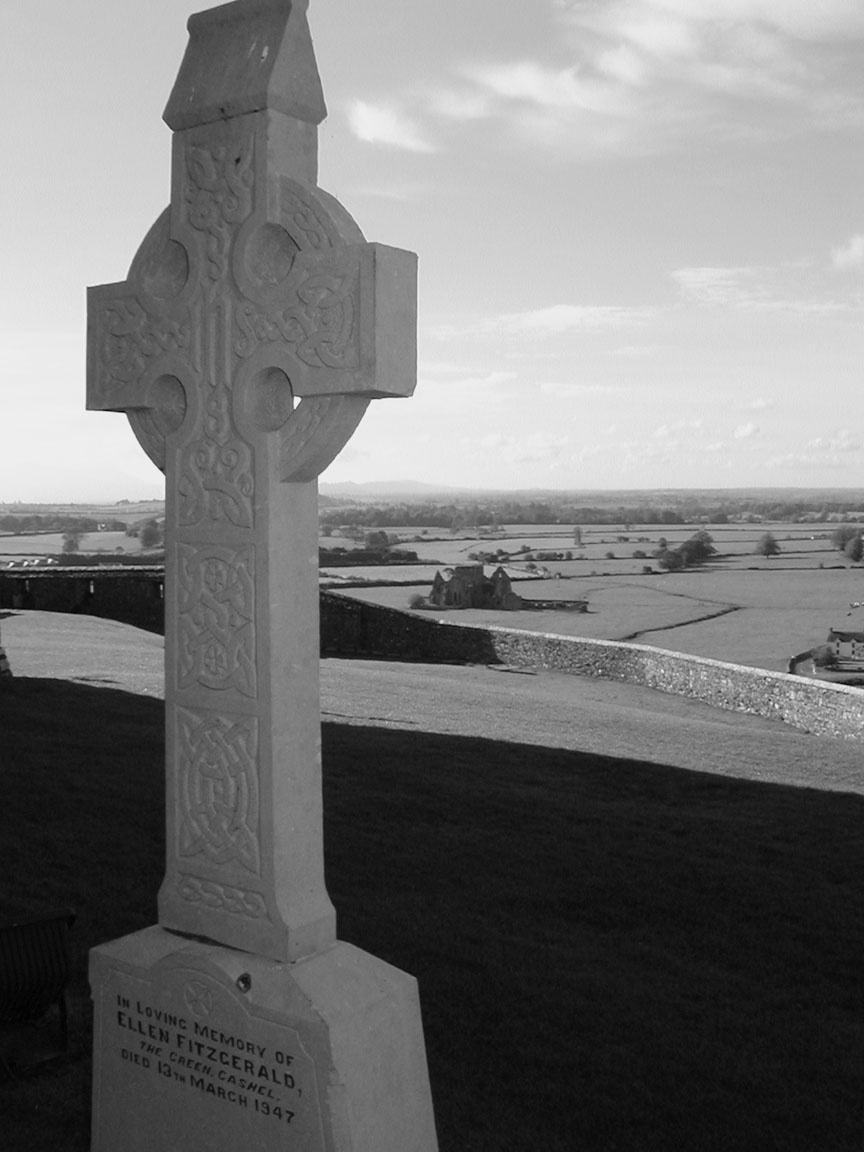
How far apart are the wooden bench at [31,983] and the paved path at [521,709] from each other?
913 cm

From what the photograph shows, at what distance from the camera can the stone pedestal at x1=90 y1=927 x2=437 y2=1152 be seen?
3320mm

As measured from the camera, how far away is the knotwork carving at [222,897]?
3.53 metres

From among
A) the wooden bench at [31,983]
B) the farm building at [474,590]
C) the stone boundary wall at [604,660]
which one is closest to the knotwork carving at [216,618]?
the wooden bench at [31,983]

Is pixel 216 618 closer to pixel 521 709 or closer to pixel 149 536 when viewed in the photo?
pixel 521 709

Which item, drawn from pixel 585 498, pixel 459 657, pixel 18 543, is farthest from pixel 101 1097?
pixel 585 498

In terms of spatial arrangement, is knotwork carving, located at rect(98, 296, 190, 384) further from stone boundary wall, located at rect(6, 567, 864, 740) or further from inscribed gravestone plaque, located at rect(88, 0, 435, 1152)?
stone boundary wall, located at rect(6, 567, 864, 740)

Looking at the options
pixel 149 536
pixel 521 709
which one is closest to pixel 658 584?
pixel 149 536

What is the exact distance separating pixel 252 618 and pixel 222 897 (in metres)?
0.83

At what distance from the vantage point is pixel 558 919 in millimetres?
7098

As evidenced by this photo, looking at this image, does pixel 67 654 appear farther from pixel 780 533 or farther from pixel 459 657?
pixel 780 533

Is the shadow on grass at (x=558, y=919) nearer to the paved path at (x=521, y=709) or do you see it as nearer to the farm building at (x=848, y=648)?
the paved path at (x=521, y=709)

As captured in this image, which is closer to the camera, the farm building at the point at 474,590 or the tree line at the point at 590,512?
the farm building at the point at 474,590

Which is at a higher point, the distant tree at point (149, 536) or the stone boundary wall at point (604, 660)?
the distant tree at point (149, 536)

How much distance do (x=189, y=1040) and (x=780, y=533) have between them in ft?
203
